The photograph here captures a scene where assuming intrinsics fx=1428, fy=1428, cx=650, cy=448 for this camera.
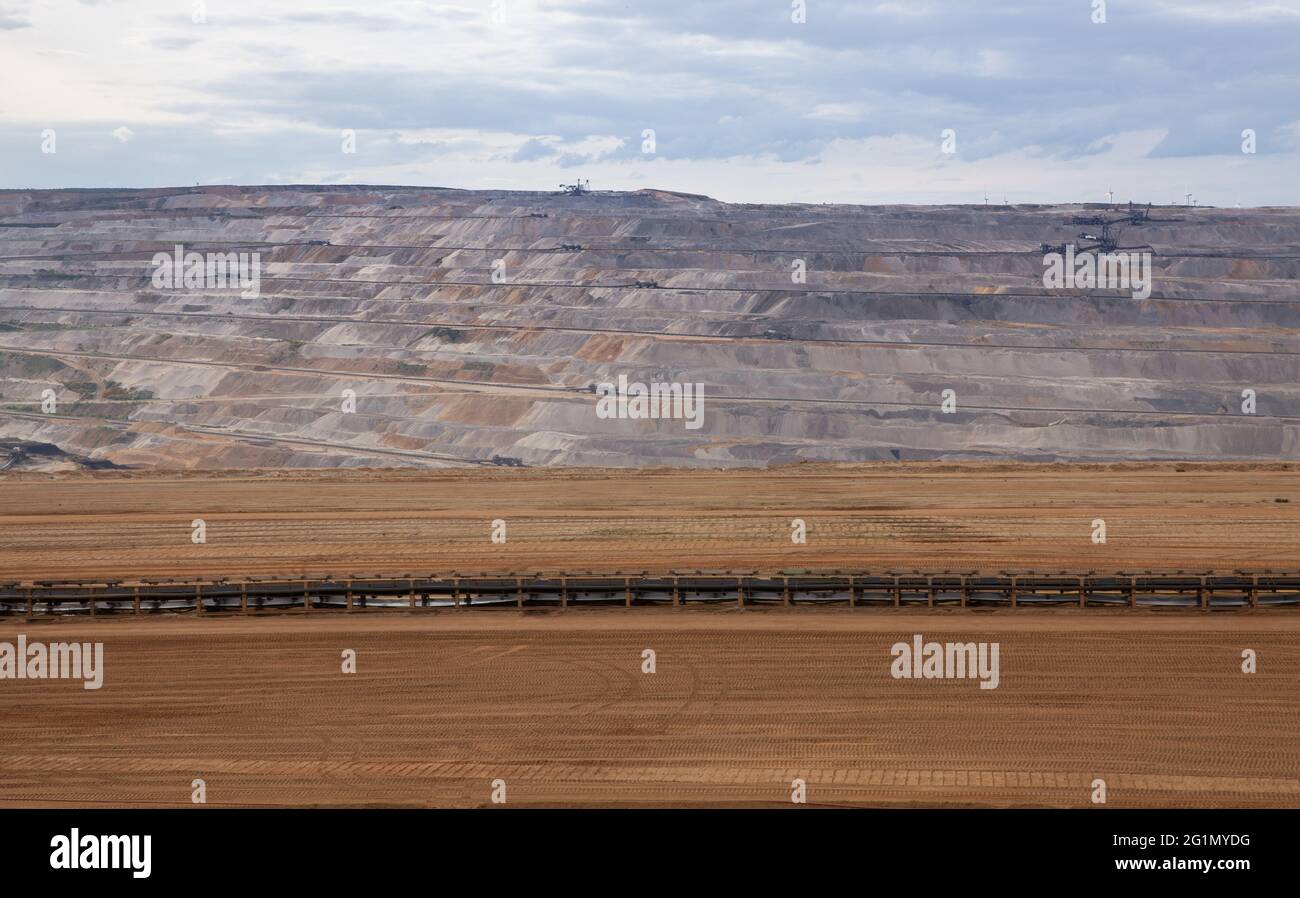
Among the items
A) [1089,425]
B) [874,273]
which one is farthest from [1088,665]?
[874,273]

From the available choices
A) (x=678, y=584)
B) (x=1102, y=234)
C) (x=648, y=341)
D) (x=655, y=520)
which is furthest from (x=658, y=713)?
(x=1102, y=234)

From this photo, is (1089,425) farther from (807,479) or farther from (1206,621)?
(1206,621)

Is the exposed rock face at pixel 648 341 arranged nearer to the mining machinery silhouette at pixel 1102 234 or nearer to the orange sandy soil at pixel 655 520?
the mining machinery silhouette at pixel 1102 234

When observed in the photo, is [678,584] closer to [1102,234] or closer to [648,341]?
[648,341]

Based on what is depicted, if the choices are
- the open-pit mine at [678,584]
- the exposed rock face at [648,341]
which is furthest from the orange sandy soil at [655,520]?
the exposed rock face at [648,341]
